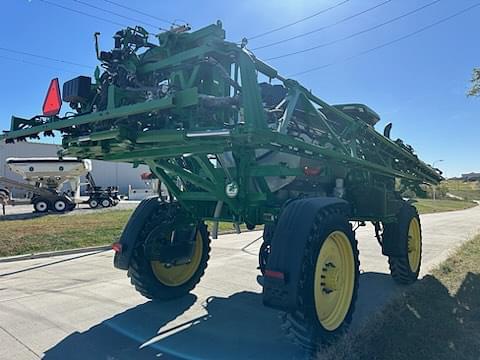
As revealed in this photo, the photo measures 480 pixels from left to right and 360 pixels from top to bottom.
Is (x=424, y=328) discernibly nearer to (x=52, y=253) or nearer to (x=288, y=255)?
(x=288, y=255)

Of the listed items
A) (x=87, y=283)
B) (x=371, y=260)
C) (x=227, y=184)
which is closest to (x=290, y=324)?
(x=227, y=184)

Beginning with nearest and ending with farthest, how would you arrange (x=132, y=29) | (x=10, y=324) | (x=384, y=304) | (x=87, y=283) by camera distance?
(x=132, y=29), (x=10, y=324), (x=384, y=304), (x=87, y=283)

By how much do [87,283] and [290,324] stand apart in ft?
12.9

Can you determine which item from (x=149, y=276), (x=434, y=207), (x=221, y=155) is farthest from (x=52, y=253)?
(x=434, y=207)

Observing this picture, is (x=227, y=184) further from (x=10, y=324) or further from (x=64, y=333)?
(x=10, y=324)

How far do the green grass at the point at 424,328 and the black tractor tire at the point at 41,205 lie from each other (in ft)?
56.4

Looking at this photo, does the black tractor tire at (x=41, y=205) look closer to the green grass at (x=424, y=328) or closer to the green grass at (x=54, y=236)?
the green grass at (x=54, y=236)

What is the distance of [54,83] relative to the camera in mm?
3990

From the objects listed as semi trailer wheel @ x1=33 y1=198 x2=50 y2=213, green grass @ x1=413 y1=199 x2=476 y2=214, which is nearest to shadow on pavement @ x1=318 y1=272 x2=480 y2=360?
semi trailer wheel @ x1=33 y1=198 x2=50 y2=213

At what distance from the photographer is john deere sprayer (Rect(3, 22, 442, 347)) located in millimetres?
3334

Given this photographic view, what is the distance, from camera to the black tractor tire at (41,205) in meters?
18.6

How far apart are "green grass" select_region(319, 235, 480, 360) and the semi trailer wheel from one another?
17.2 m

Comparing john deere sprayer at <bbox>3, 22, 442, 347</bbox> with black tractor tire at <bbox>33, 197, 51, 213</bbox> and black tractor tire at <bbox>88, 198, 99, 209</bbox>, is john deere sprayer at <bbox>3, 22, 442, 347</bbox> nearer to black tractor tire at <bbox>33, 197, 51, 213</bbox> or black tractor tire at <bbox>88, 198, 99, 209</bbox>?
black tractor tire at <bbox>33, 197, 51, 213</bbox>

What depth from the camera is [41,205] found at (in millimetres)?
18703
